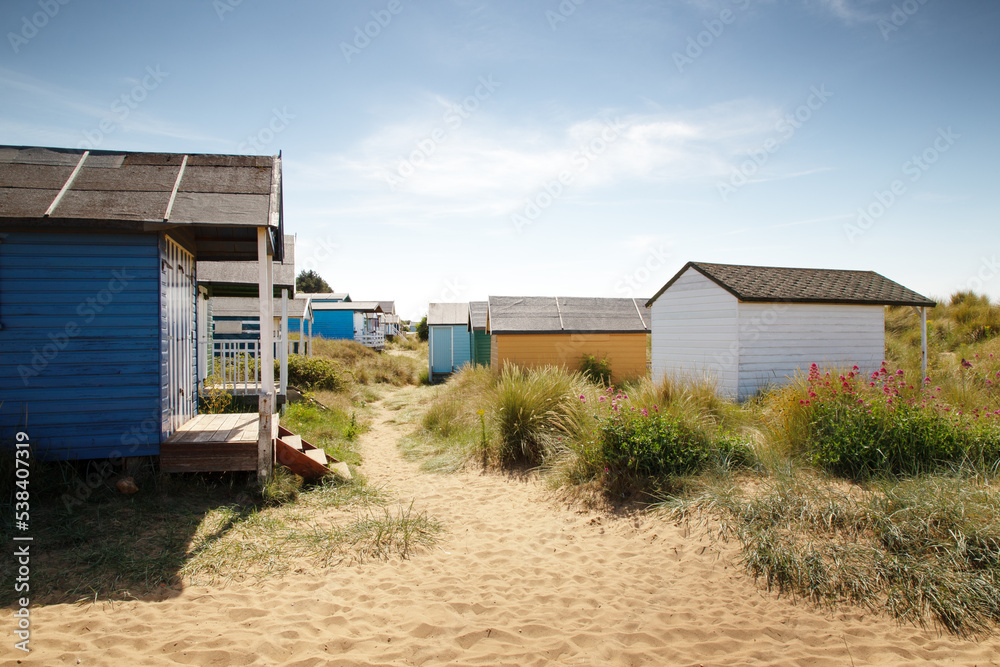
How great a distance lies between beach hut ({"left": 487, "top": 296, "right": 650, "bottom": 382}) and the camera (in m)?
17.5

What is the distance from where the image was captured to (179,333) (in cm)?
724

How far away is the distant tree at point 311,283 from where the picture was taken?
61.9 metres

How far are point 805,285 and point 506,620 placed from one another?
42.6ft

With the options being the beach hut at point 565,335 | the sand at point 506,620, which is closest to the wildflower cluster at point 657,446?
the sand at point 506,620

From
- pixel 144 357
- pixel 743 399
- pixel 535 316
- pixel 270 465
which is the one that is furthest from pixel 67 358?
pixel 535 316

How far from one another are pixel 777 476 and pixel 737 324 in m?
7.48

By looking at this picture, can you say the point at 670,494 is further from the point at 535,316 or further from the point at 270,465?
Result: the point at 535,316

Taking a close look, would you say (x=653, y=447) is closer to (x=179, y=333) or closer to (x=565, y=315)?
(x=179, y=333)

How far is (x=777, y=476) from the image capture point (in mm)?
5527

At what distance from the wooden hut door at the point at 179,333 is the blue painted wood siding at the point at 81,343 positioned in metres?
0.31

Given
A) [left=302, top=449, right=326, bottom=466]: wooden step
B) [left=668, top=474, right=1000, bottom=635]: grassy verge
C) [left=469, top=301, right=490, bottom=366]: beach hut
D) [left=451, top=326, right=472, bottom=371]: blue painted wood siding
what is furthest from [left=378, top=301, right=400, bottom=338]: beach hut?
[left=668, top=474, right=1000, bottom=635]: grassy verge

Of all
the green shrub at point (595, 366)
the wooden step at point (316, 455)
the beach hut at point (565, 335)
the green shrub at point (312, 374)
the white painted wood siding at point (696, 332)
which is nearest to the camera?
the wooden step at point (316, 455)

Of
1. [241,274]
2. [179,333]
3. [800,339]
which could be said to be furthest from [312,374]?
[800,339]

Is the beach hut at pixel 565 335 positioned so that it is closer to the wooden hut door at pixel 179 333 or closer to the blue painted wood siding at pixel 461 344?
the blue painted wood siding at pixel 461 344
